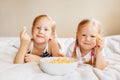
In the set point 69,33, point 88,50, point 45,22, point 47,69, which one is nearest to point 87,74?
point 47,69

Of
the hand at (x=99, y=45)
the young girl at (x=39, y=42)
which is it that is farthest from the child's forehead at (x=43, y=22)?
the hand at (x=99, y=45)

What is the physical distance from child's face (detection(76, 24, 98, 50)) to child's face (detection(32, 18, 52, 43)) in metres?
0.19

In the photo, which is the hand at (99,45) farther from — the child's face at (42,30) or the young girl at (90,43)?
the child's face at (42,30)

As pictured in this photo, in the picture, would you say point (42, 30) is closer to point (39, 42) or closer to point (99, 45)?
point (39, 42)

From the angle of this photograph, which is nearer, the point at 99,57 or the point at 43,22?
the point at 99,57

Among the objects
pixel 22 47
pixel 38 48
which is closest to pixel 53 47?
pixel 38 48

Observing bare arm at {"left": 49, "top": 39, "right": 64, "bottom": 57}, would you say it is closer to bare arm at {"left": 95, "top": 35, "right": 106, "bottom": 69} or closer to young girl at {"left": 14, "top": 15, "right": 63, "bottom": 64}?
young girl at {"left": 14, "top": 15, "right": 63, "bottom": 64}

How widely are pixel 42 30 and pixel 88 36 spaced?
10.3 inches

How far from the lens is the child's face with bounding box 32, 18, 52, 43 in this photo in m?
1.26

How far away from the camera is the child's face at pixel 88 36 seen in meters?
1.15

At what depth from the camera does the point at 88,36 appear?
1.15 meters

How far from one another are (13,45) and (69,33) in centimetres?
72

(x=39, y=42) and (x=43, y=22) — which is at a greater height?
(x=43, y=22)

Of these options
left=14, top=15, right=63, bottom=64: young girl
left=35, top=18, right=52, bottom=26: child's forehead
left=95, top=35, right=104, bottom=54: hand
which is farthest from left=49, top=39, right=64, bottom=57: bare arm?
left=95, top=35, right=104, bottom=54: hand
